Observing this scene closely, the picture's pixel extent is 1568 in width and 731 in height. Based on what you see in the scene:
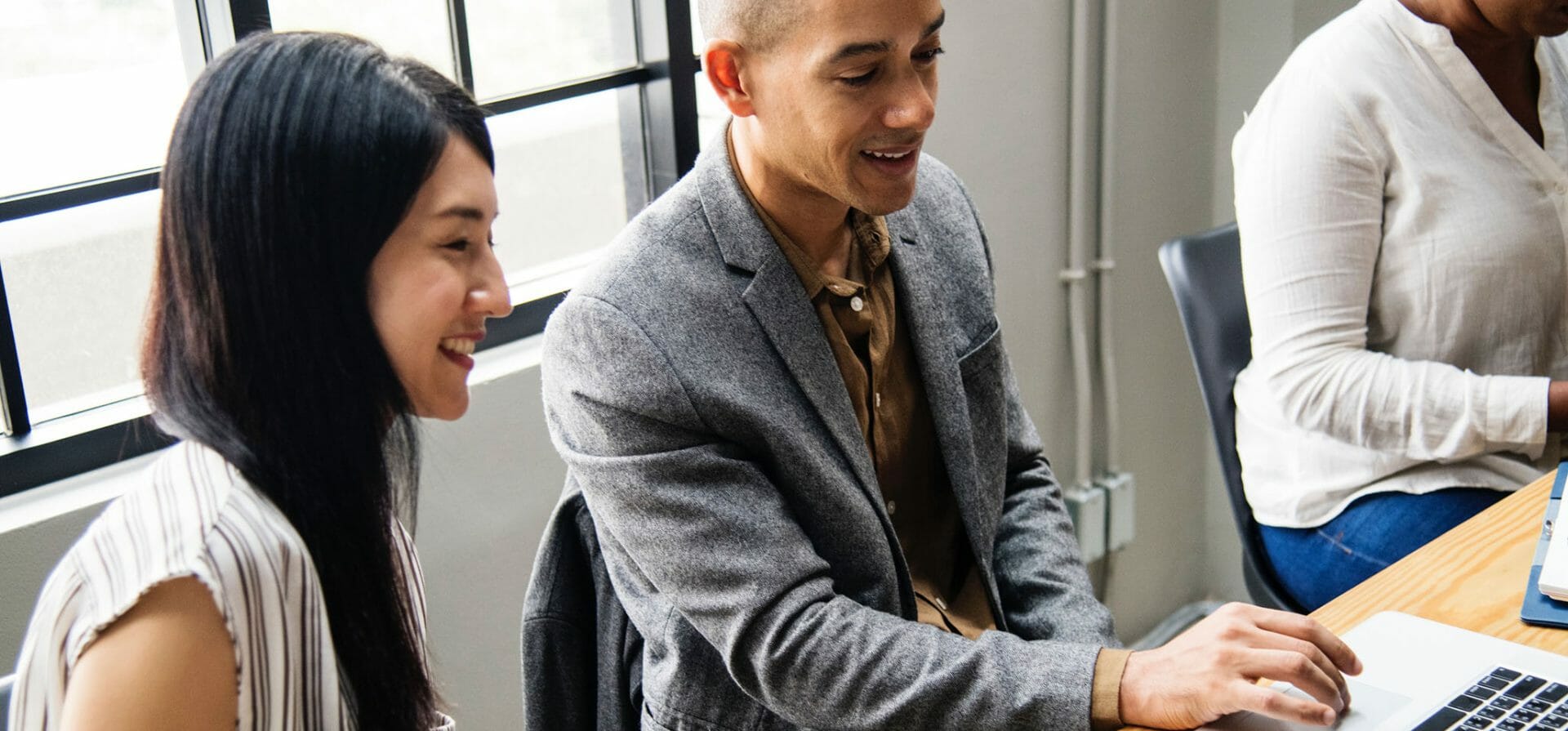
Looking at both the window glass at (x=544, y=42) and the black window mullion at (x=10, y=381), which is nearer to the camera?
the black window mullion at (x=10, y=381)

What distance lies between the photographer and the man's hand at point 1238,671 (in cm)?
97

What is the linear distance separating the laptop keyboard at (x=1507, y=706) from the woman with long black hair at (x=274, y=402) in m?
0.73

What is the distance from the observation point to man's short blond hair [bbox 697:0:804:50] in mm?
1251

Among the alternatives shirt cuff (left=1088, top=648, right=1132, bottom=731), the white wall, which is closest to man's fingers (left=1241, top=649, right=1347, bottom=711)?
shirt cuff (left=1088, top=648, right=1132, bottom=731)

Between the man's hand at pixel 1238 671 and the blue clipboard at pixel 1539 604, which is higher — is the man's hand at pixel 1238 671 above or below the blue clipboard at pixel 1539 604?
above

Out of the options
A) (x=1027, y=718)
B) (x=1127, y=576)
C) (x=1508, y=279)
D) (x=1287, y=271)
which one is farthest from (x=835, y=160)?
(x=1127, y=576)

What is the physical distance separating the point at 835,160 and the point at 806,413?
0.23 m

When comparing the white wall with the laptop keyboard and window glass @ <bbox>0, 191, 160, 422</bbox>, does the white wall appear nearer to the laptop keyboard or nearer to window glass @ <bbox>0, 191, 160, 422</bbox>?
window glass @ <bbox>0, 191, 160, 422</bbox>

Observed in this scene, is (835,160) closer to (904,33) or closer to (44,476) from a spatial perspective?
(904,33)

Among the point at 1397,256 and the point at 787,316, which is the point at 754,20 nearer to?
the point at 787,316

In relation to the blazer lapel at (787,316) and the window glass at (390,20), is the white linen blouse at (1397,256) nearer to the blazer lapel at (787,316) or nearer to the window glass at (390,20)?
the blazer lapel at (787,316)

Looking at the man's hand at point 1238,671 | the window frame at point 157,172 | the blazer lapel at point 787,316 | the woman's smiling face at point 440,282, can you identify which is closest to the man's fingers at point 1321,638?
the man's hand at point 1238,671

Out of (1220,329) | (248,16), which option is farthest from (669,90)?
(1220,329)

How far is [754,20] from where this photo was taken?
1.28 metres
